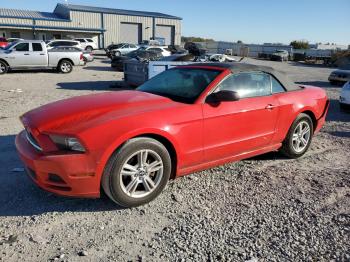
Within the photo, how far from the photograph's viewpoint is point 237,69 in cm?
455

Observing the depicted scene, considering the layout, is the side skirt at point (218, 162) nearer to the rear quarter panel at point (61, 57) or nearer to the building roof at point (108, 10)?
the rear quarter panel at point (61, 57)

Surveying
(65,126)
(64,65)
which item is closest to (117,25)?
(64,65)

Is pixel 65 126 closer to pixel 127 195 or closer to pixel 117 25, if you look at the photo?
pixel 127 195

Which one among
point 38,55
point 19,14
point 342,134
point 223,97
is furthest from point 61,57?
point 19,14

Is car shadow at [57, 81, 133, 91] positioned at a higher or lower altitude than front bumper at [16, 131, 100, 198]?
lower

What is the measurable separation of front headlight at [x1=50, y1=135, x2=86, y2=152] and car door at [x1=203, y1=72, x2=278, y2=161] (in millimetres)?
1473

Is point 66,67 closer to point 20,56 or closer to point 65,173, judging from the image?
point 20,56

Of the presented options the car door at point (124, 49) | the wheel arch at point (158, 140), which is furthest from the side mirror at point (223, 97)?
the car door at point (124, 49)

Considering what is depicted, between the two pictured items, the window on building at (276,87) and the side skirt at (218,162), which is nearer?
the side skirt at (218,162)

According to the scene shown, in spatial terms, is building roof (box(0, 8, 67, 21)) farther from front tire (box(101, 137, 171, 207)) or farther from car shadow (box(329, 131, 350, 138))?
front tire (box(101, 137, 171, 207))

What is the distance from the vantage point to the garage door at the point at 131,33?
179 feet

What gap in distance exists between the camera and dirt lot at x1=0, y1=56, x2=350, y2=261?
9.70ft

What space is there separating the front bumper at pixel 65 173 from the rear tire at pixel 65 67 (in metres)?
15.1

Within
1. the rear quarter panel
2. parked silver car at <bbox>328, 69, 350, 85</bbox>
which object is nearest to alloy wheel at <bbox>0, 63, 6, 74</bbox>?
the rear quarter panel
